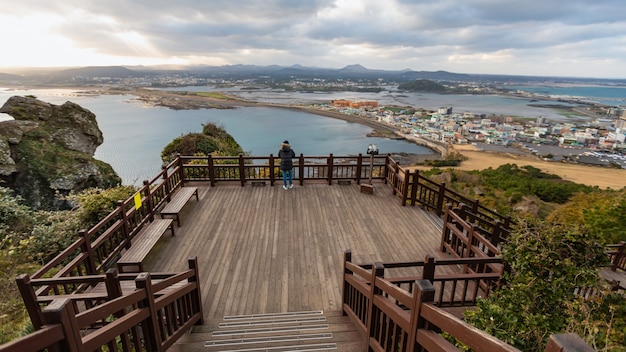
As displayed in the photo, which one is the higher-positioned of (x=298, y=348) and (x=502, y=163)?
(x=298, y=348)

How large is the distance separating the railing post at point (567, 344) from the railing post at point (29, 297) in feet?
13.9

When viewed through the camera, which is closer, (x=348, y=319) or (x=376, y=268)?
(x=376, y=268)

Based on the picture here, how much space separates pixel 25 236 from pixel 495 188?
2642 cm

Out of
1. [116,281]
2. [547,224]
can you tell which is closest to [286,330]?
[116,281]

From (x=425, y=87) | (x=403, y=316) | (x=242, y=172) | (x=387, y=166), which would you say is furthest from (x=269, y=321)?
(x=425, y=87)

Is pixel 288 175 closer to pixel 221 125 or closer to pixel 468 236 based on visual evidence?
pixel 468 236

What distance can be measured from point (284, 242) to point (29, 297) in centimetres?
400

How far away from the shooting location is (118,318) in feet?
9.46

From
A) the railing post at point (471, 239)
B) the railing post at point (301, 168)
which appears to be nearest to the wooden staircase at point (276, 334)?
the railing post at point (471, 239)

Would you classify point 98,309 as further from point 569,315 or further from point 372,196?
point 372,196

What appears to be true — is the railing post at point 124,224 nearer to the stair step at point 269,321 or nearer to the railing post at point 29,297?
the railing post at point 29,297

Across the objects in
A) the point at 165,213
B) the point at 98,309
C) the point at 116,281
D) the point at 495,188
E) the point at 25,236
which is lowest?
the point at 495,188

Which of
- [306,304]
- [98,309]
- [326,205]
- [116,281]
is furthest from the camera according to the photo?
[326,205]

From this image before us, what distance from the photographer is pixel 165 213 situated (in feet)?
21.5
